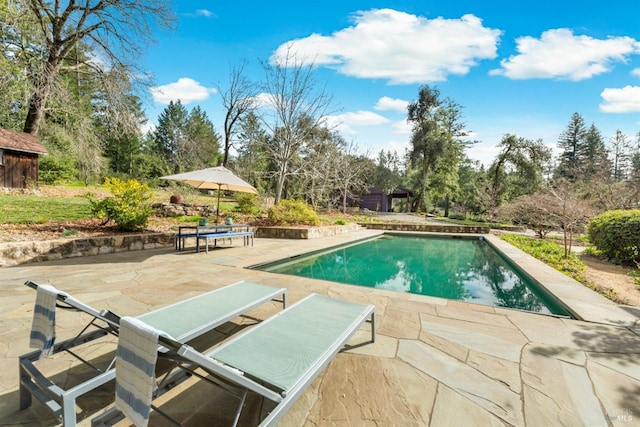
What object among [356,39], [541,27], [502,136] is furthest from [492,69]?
[502,136]

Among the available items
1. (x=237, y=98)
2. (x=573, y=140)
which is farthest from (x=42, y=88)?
(x=573, y=140)

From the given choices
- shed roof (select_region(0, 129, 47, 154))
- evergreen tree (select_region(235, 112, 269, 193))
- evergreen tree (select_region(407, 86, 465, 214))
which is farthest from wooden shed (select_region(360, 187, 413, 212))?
shed roof (select_region(0, 129, 47, 154))

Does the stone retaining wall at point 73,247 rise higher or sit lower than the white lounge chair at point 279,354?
lower

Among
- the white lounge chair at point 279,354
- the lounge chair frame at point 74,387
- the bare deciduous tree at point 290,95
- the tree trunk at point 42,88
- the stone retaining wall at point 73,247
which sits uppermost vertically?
the bare deciduous tree at point 290,95

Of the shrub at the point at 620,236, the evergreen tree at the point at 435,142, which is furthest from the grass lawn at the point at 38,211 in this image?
the evergreen tree at the point at 435,142

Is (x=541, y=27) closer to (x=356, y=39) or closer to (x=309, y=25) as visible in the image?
(x=356, y=39)

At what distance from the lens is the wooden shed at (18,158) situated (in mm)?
13609

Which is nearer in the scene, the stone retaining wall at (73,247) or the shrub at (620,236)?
the stone retaining wall at (73,247)

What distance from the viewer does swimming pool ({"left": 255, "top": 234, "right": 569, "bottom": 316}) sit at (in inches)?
209

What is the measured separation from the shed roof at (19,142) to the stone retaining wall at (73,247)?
1154 centimetres

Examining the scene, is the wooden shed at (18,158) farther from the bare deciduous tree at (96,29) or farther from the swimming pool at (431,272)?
the swimming pool at (431,272)

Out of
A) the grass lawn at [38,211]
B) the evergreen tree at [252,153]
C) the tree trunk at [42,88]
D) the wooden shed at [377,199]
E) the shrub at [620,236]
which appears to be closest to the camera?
the shrub at [620,236]

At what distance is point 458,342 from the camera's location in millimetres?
2672

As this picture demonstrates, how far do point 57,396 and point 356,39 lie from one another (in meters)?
13.1
